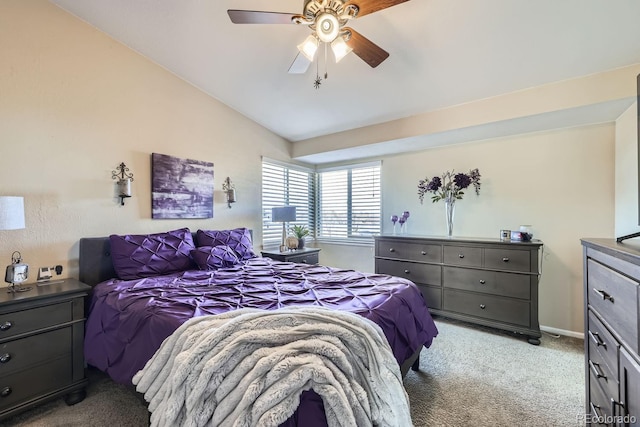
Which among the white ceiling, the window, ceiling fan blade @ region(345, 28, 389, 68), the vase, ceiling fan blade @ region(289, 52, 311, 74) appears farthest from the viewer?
the window

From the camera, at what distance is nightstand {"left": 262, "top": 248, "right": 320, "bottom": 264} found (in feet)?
12.5

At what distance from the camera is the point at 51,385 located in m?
1.92

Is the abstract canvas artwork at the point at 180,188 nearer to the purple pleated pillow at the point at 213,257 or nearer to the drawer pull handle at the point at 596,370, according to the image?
the purple pleated pillow at the point at 213,257

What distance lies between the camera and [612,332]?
3.78 feet

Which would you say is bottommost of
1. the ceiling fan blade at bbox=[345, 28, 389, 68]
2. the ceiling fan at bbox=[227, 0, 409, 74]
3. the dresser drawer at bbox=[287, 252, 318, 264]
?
the dresser drawer at bbox=[287, 252, 318, 264]

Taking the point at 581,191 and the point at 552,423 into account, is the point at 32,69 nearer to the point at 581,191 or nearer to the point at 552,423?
the point at 552,423

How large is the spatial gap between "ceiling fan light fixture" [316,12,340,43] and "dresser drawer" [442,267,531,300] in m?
2.77

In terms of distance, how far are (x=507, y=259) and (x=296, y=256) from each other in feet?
8.26

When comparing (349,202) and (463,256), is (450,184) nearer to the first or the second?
(463,256)

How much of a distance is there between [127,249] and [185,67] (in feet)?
6.53

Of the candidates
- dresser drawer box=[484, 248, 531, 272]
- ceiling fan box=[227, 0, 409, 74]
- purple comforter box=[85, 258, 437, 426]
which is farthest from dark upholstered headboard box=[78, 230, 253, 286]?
dresser drawer box=[484, 248, 531, 272]

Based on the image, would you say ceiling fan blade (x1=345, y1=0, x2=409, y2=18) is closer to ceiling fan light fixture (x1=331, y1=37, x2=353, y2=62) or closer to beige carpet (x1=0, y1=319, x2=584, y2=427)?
ceiling fan light fixture (x1=331, y1=37, x2=353, y2=62)

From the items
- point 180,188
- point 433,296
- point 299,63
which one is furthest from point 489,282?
point 180,188

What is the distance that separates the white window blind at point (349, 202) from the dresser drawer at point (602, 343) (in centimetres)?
315
